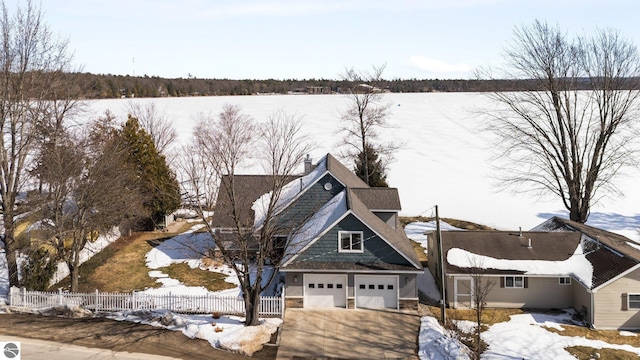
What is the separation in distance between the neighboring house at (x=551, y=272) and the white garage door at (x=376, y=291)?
322 centimetres

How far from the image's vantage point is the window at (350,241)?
2728 cm

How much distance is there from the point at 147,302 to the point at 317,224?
9.75m

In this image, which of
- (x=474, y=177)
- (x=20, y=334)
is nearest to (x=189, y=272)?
(x=20, y=334)

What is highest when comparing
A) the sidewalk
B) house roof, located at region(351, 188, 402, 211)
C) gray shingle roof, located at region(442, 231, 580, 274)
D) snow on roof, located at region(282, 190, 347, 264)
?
house roof, located at region(351, 188, 402, 211)

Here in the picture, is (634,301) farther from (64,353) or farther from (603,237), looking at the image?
(64,353)

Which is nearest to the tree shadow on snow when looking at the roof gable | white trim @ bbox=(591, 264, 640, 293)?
white trim @ bbox=(591, 264, 640, 293)

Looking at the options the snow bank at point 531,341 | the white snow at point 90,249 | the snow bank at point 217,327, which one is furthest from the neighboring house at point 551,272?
the white snow at point 90,249

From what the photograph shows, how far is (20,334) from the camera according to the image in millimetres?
22922

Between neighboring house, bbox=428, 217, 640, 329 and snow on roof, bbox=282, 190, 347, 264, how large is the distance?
6567 millimetres

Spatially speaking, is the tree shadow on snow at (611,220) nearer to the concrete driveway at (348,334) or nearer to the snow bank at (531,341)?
the snow bank at (531,341)

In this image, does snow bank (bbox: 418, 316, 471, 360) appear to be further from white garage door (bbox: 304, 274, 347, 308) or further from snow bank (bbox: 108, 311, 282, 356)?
snow bank (bbox: 108, 311, 282, 356)

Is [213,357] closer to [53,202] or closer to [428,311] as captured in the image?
[428,311]

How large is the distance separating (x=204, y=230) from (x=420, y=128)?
5686 cm

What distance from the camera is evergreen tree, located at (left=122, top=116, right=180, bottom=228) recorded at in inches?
1527
